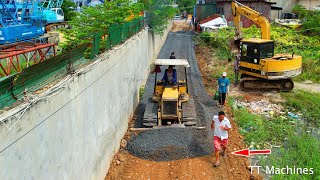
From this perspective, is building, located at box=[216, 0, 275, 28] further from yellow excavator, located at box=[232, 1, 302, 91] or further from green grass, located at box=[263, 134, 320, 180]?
green grass, located at box=[263, 134, 320, 180]

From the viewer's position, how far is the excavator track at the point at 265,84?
16.7m

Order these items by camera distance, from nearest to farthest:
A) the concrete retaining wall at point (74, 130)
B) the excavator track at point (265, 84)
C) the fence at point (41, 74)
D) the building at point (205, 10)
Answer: the concrete retaining wall at point (74, 130) → the fence at point (41, 74) → the excavator track at point (265, 84) → the building at point (205, 10)

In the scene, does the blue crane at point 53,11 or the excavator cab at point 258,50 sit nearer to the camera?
the excavator cab at point 258,50

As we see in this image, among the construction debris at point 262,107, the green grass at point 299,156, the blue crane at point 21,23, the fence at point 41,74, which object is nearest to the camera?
the fence at point 41,74

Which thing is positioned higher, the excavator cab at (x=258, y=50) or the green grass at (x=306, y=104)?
the excavator cab at (x=258, y=50)

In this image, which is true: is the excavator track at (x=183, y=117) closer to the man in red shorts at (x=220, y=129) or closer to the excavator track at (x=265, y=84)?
the man in red shorts at (x=220, y=129)

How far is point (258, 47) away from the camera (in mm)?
16203

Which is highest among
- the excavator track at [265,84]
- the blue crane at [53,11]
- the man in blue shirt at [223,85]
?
the blue crane at [53,11]

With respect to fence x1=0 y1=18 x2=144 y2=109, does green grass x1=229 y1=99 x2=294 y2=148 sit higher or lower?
lower

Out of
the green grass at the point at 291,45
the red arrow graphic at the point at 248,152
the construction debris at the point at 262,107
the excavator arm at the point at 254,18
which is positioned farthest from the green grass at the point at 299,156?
the green grass at the point at 291,45

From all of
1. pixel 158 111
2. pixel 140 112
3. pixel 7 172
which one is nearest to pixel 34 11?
pixel 140 112

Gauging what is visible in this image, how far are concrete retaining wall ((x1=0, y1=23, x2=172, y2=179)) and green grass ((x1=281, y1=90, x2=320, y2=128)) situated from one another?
7.09m

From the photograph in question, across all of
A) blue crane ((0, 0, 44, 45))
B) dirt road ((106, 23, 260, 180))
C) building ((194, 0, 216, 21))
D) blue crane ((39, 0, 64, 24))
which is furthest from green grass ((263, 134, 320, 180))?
building ((194, 0, 216, 21))

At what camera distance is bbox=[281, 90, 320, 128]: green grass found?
13092 millimetres
